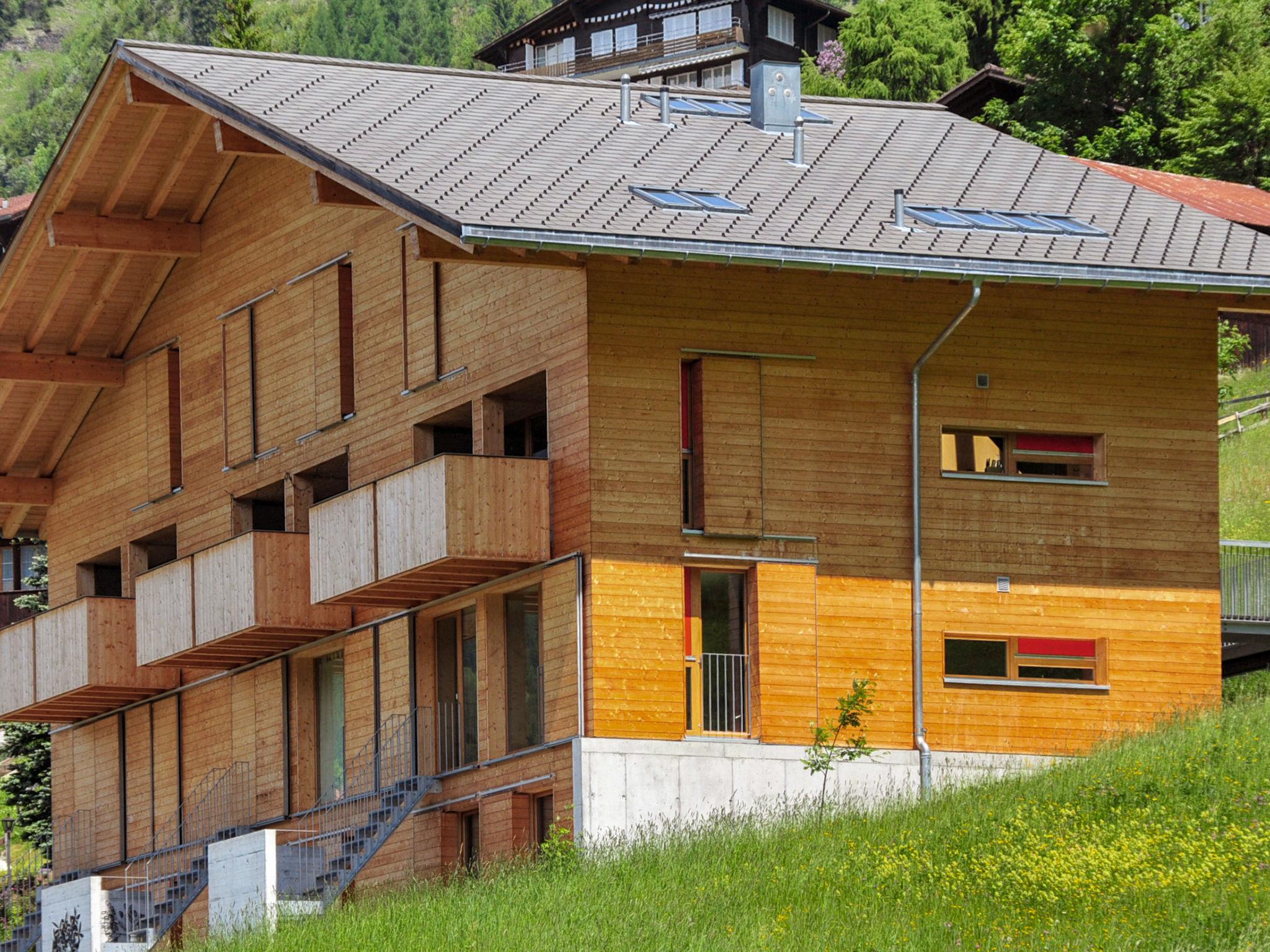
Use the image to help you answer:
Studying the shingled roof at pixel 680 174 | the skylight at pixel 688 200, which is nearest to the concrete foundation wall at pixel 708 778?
the shingled roof at pixel 680 174

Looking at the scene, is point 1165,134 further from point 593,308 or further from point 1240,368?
point 593,308

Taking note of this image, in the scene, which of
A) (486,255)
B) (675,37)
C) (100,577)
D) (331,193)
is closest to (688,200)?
(486,255)

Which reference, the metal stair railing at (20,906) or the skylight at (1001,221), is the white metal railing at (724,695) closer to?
the skylight at (1001,221)

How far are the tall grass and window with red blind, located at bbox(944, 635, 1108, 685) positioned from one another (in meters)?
2.71

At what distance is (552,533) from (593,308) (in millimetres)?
2644

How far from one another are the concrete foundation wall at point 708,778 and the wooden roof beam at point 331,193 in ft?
23.2

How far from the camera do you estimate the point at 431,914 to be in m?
24.7

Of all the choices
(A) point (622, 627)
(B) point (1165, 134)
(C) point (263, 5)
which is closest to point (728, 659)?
(A) point (622, 627)

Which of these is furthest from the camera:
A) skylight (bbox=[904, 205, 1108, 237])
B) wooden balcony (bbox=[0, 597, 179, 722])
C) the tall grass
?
wooden balcony (bbox=[0, 597, 179, 722])

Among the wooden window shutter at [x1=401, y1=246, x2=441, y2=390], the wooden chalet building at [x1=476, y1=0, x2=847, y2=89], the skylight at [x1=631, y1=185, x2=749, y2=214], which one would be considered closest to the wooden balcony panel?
the wooden window shutter at [x1=401, y1=246, x2=441, y2=390]

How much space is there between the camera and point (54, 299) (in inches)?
1479

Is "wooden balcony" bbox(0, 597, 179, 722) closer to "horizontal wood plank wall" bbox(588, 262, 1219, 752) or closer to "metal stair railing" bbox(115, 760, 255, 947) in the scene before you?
"metal stair railing" bbox(115, 760, 255, 947)

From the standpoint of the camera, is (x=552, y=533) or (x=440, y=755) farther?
(x=440, y=755)

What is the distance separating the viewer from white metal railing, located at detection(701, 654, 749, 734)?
2912 centimetres
